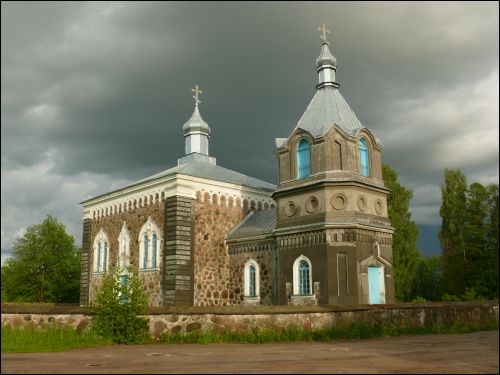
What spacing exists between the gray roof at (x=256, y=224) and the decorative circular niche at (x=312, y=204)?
271 centimetres

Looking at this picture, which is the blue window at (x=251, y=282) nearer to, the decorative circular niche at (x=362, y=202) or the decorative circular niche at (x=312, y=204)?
the decorative circular niche at (x=312, y=204)

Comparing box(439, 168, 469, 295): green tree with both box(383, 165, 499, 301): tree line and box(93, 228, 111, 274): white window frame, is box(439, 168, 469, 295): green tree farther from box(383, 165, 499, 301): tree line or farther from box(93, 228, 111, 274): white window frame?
box(93, 228, 111, 274): white window frame

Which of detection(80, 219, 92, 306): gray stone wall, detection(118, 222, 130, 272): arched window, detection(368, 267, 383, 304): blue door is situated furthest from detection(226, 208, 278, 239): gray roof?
detection(80, 219, 92, 306): gray stone wall

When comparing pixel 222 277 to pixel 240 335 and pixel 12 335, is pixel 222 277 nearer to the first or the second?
pixel 240 335

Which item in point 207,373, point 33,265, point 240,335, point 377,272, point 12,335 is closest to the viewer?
point 207,373

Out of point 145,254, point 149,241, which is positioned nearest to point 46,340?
point 149,241

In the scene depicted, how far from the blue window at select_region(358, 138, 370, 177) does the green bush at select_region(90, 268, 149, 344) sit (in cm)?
1257

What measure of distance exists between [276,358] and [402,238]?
27110 millimetres

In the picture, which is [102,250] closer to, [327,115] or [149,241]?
[149,241]

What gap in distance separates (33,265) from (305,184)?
32501 mm

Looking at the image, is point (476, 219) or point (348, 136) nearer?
point (348, 136)

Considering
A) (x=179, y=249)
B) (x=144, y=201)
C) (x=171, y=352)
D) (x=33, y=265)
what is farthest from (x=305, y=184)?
(x=33, y=265)

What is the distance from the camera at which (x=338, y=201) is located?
22.4 m

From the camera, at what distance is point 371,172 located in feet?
78.6
